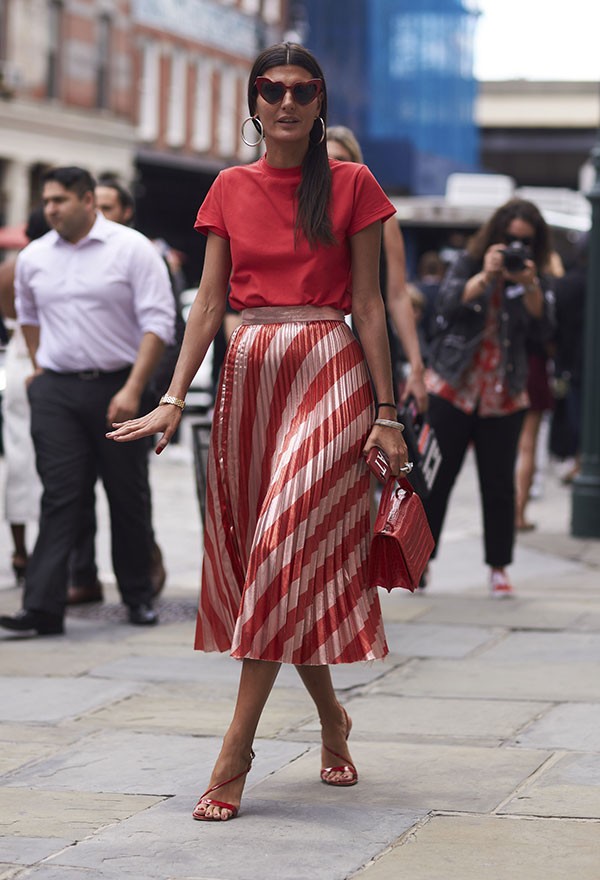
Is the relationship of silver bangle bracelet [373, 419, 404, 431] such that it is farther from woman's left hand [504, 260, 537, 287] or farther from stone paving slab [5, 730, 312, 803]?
woman's left hand [504, 260, 537, 287]

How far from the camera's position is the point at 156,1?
44438 millimetres

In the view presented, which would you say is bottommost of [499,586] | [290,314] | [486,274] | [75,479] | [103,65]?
[499,586]

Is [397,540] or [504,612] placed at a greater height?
[397,540]

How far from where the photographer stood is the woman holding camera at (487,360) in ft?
26.8

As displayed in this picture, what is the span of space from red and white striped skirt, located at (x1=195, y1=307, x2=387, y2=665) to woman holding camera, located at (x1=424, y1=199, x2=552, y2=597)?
3435mm

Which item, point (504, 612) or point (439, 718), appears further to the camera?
point (504, 612)

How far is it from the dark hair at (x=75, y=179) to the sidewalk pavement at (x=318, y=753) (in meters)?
1.81

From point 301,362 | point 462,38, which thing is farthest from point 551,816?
point 462,38

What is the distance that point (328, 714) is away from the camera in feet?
15.8

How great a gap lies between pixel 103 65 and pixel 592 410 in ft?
107

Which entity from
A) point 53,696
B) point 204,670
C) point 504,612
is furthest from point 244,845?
point 504,612

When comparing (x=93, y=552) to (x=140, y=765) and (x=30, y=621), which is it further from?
(x=140, y=765)

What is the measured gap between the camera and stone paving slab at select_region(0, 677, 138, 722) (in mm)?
5883

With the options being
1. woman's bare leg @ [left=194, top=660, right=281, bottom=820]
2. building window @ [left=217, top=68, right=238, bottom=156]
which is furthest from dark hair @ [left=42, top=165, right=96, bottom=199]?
building window @ [left=217, top=68, right=238, bottom=156]
